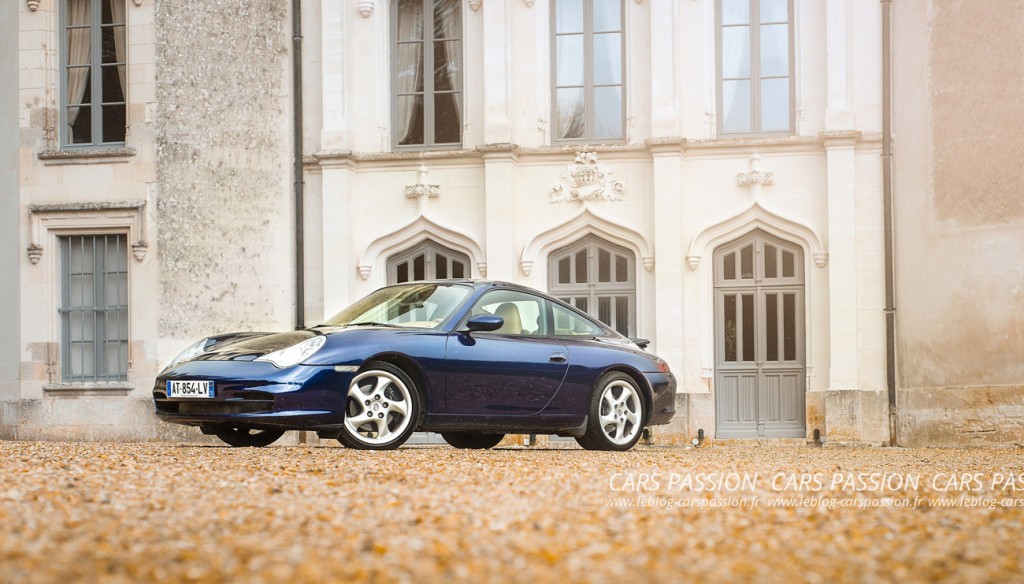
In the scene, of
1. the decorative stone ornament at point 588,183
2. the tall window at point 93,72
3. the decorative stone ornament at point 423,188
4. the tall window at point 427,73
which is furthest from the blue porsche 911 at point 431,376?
the tall window at point 93,72

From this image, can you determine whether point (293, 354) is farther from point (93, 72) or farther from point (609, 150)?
point (93, 72)

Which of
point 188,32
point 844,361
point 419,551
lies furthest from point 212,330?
point 419,551

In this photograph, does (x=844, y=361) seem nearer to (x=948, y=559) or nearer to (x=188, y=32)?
(x=188, y=32)

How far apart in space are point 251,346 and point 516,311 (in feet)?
8.06

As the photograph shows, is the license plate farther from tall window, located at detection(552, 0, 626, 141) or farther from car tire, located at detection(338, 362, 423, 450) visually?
tall window, located at detection(552, 0, 626, 141)

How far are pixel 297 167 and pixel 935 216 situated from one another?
29.6 ft

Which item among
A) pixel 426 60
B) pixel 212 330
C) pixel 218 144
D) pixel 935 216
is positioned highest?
pixel 426 60

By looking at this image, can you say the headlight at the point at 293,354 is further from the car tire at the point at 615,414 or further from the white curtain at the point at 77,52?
the white curtain at the point at 77,52

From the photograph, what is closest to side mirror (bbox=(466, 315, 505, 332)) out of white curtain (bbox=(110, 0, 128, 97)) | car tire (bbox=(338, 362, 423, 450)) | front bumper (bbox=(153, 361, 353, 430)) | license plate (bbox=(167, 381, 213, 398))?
car tire (bbox=(338, 362, 423, 450))

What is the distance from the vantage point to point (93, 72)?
2103 cm

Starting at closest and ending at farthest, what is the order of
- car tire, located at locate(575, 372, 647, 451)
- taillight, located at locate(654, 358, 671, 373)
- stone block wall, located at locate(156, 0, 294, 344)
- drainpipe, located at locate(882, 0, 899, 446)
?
1. car tire, located at locate(575, 372, 647, 451)
2. taillight, located at locate(654, 358, 671, 373)
3. drainpipe, located at locate(882, 0, 899, 446)
4. stone block wall, located at locate(156, 0, 294, 344)

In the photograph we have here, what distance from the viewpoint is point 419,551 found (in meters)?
5.05

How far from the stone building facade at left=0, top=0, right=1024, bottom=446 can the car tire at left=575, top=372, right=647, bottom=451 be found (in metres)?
6.37

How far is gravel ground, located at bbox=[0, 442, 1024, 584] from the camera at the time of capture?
4715 mm
